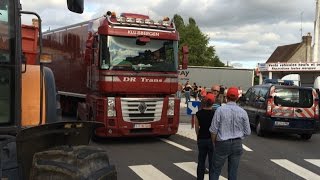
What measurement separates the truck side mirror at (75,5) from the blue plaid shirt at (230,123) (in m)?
3.41

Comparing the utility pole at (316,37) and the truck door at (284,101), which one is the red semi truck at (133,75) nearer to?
the truck door at (284,101)

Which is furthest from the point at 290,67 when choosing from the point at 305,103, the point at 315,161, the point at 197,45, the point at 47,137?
the point at 47,137

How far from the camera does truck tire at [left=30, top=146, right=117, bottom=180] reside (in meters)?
3.93

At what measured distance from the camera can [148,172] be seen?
9.94 m

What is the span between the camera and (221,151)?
7457 mm

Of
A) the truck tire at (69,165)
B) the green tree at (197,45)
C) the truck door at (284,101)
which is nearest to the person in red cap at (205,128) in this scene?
the truck tire at (69,165)

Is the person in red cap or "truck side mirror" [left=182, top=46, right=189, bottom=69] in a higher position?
"truck side mirror" [left=182, top=46, right=189, bottom=69]

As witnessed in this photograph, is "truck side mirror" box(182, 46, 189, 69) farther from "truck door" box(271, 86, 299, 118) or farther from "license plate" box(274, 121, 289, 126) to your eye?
"license plate" box(274, 121, 289, 126)

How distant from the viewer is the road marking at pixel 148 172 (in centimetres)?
946

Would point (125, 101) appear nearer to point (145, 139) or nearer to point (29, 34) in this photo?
point (145, 139)

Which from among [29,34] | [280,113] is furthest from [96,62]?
[29,34]

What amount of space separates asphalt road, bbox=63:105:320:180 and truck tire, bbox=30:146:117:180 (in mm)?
5194

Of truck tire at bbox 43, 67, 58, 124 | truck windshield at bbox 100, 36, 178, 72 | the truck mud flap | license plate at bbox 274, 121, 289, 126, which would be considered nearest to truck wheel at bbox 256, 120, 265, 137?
license plate at bbox 274, 121, 289, 126

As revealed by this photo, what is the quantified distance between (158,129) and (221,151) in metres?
6.49
